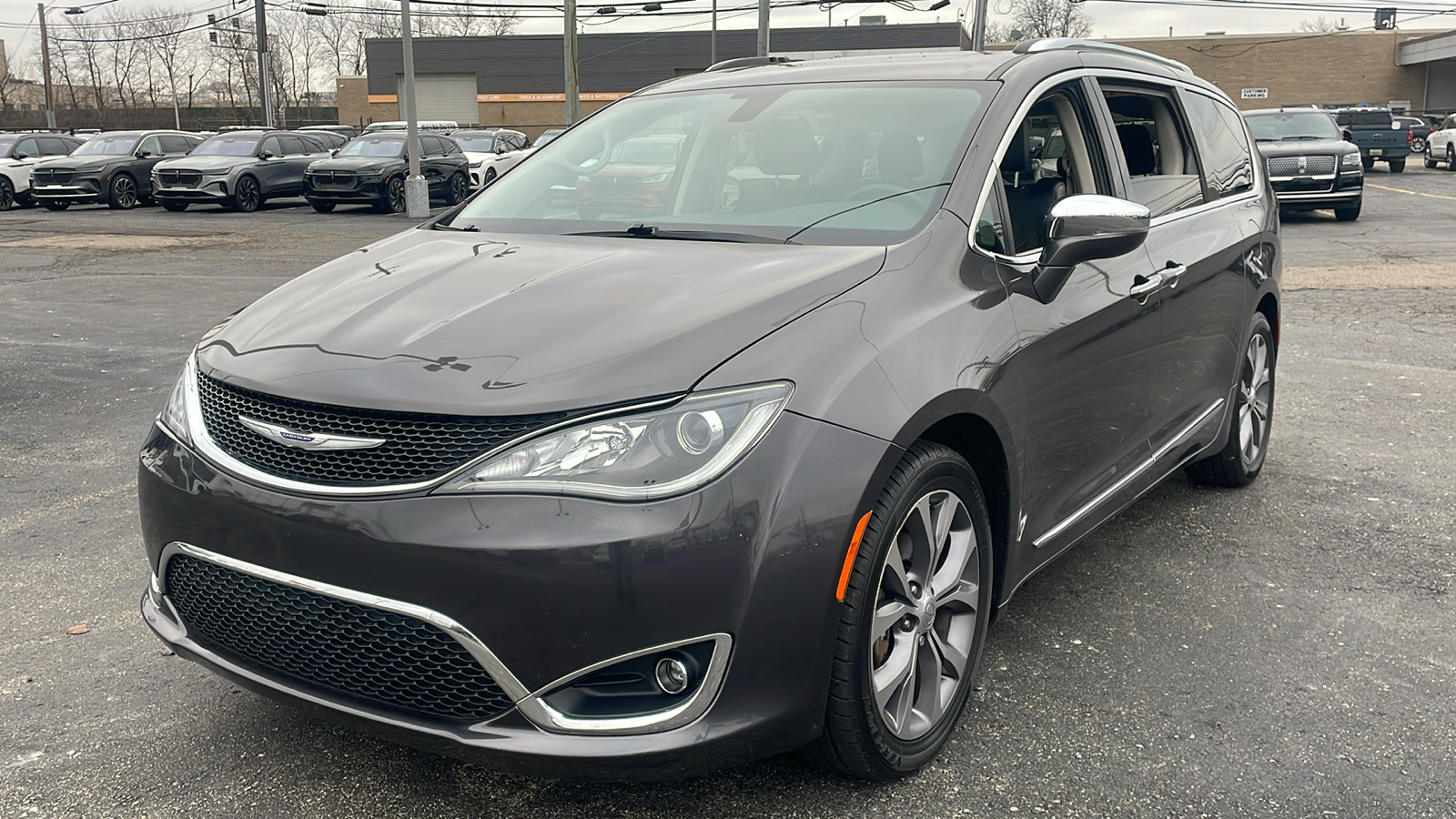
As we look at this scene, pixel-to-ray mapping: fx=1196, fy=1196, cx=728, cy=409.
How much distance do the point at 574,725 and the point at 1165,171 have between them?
10.3 ft

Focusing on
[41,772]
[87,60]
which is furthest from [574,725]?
[87,60]

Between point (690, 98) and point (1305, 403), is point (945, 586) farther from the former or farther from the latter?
point (1305, 403)

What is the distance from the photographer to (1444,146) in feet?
112

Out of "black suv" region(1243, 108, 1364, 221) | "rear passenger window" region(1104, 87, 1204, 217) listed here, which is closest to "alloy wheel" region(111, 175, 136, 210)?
"black suv" region(1243, 108, 1364, 221)

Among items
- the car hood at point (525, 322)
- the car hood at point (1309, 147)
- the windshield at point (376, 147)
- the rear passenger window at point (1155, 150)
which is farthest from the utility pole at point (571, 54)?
the car hood at point (525, 322)

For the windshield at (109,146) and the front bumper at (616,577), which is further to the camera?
the windshield at (109,146)

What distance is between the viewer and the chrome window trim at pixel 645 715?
92.2 inches

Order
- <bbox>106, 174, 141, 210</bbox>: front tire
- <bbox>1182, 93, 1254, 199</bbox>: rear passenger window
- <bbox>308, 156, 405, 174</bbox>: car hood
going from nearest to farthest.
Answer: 1. <bbox>1182, 93, 1254, 199</bbox>: rear passenger window
2. <bbox>308, 156, 405, 174</bbox>: car hood
3. <bbox>106, 174, 141, 210</bbox>: front tire

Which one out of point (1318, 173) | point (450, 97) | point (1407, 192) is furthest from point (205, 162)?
point (450, 97)

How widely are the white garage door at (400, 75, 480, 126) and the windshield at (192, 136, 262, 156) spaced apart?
4300 centimetres

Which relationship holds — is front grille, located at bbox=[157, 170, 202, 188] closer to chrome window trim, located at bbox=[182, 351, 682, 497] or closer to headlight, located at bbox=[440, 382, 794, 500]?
chrome window trim, located at bbox=[182, 351, 682, 497]

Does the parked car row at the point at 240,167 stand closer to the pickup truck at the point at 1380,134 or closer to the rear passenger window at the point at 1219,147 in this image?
the rear passenger window at the point at 1219,147

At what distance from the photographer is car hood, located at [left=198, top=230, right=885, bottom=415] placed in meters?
2.42

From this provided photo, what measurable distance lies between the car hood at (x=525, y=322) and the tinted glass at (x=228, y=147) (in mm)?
23438
